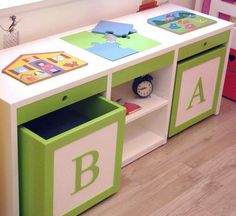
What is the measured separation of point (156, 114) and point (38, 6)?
28.2 inches

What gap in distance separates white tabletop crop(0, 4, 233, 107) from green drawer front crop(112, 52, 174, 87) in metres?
0.02

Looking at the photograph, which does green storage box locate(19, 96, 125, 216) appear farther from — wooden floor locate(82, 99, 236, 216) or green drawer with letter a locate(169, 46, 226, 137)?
green drawer with letter a locate(169, 46, 226, 137)

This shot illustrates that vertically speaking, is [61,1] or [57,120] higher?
[61,1]

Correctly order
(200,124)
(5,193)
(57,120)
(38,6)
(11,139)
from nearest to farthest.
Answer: (11,139) → (5,193) → (57,120) → (38,6) → (200,124)

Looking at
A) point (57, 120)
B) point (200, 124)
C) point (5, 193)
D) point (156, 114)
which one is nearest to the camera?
point (5, 193)

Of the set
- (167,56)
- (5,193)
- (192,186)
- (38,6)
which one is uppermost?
(38,6)

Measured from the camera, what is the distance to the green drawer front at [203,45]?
87.7 inches

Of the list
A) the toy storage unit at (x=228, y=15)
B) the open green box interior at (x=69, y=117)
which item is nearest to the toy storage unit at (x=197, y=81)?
the toy storage unit at (x=228, y=15)

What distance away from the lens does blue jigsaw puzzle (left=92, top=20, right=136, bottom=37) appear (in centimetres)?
216

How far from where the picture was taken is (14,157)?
5.44 feet

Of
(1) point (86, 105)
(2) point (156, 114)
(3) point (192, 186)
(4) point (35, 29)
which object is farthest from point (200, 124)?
(4) point (35, 29)

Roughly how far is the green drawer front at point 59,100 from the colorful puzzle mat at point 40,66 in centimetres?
8

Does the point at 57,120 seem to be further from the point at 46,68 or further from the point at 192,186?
the point at 192,186

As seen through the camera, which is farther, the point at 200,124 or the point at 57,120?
the point at 200,124
